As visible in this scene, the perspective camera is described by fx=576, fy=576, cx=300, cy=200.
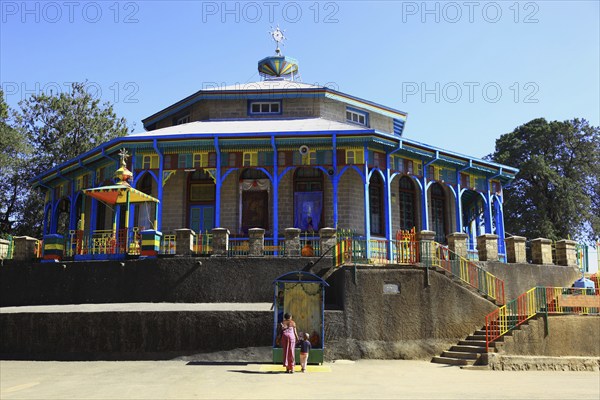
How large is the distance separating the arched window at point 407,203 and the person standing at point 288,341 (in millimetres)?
11058

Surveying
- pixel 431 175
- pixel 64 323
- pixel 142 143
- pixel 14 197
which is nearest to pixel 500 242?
pixel 431 175

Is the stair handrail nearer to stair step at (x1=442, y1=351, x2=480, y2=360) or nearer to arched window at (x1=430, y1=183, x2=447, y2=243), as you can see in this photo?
stair step at (x1=442, y1=351, x2=480, y2=360)

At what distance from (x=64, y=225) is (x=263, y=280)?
24763 millimetres

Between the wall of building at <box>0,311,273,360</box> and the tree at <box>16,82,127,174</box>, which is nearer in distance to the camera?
the wall of building at <box>0,311,273,360</box>

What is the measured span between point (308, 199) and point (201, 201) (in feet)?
13.5

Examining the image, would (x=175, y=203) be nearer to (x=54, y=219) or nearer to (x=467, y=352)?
(x=54, y=219)

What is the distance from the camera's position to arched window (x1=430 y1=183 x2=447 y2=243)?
24.1 metres

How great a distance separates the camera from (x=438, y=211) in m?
24.5

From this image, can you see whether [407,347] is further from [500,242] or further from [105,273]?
[500,242]

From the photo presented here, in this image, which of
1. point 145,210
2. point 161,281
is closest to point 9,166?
point 145,210

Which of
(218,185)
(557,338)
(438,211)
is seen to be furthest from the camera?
(438,211)

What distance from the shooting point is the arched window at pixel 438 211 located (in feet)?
79.2

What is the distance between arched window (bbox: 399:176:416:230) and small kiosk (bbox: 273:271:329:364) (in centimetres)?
987

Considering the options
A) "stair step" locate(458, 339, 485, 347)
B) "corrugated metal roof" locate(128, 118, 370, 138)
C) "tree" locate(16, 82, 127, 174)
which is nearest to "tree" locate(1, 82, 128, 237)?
"tree" locate(16, 82, 127, 174)
